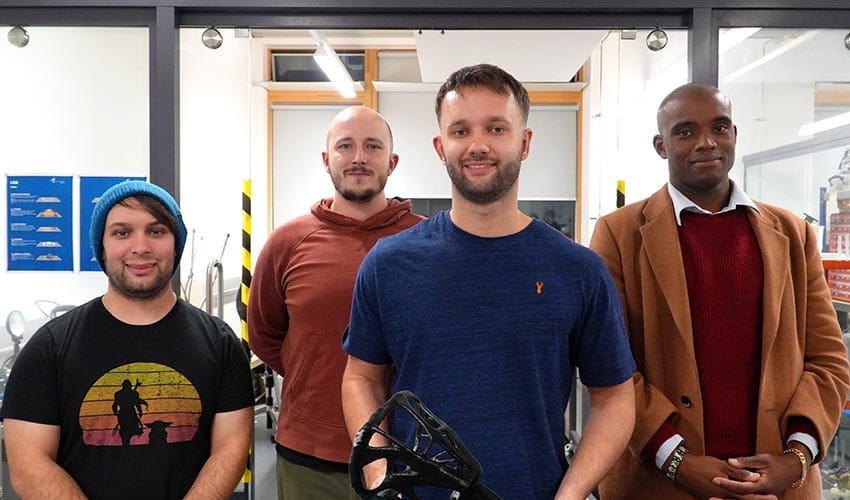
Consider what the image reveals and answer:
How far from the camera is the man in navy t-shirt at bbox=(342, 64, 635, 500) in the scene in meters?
1.39

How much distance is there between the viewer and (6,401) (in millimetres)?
1641

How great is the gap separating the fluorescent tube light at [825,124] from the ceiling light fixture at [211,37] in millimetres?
2144

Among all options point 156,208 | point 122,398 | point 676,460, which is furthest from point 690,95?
point 122,398

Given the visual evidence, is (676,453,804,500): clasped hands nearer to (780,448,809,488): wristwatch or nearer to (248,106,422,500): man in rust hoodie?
(780,448,809,488): wristwatch

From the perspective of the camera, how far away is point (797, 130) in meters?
2.61

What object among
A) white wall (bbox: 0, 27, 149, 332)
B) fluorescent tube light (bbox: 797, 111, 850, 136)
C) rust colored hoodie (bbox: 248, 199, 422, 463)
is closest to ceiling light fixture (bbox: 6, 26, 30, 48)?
white wall (bbox: 0, 27, 149, 332)

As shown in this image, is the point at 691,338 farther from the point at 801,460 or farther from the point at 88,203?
the point at 88,203

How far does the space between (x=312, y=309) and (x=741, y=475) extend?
116cm

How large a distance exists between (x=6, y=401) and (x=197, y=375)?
432mm

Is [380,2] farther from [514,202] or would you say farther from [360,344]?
[360,344]

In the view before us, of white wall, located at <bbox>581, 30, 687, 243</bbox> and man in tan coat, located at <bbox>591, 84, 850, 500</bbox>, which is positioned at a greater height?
white wall, located at <bbox>581, 30, 687, 243</bbox>

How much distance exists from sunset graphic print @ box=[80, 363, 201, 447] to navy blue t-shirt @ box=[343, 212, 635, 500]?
56cm

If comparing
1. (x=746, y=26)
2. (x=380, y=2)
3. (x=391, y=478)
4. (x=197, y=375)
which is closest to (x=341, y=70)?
(x=380, y=2)

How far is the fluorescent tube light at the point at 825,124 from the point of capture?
2.53m
